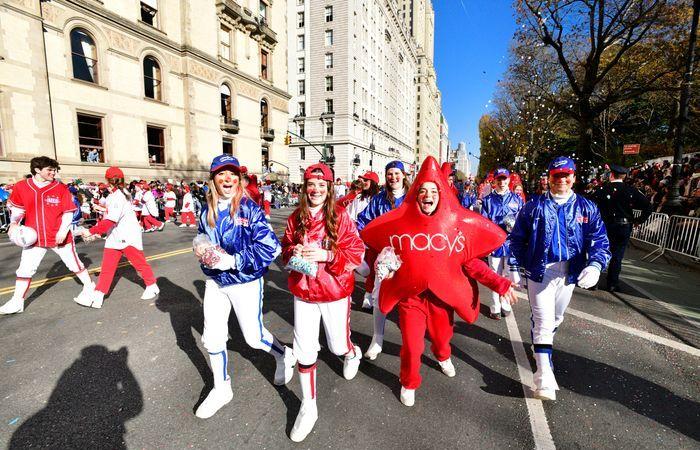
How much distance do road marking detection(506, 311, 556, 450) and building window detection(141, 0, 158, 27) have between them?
2576 centimetres

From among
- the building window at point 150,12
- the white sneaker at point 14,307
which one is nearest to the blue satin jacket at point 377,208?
the white sneaker at point 14,307

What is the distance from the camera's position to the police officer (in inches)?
233

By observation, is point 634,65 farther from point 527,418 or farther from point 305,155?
point 305,155

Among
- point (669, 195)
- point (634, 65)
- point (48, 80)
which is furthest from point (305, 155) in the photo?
point (669, 195)

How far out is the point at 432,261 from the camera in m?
2.64

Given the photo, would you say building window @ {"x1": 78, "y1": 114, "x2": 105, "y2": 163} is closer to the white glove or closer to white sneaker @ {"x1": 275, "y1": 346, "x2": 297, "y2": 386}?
white sneaker @ {"x1": 275, "y1": 346, "x2": 297, "y2": 386}

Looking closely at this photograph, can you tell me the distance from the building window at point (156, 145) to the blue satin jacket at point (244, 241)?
22.0 m

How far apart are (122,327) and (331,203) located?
11.5ft

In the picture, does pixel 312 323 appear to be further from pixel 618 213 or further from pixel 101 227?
pixel 618 213

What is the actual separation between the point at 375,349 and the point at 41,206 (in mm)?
4937

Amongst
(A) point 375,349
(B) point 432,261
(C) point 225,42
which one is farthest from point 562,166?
(C) point 225,42

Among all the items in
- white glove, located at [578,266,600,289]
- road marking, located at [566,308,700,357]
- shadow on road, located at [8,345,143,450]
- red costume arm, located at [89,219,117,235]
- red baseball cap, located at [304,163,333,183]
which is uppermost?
red baseball cap, located at [304,163,333,183]

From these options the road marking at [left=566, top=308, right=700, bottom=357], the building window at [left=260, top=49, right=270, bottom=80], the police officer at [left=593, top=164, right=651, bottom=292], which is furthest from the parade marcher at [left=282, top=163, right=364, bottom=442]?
the building window at [left=260, top=49, right=270, bottom=80]

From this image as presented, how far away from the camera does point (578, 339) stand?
4066mm
